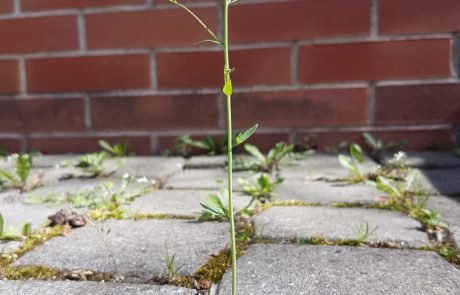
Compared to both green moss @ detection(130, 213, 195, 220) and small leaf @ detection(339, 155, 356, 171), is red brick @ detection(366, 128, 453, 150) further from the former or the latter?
green moss @ detection(130, 213, 195, 220)

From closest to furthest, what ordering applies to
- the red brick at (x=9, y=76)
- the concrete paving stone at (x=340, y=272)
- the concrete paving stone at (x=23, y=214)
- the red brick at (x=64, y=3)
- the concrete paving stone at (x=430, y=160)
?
the concrete paving stone at (x=340, y=272) → the concrete paving stone at (x=23, y=214) → the concrete paving stone at (x=430, y=160) → the red brick at (x=64, y=3) → the red brick at (x=9, y=76)

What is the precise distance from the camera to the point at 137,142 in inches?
92.6

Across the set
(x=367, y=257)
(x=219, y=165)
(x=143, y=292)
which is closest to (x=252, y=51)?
(x=219, y=165)

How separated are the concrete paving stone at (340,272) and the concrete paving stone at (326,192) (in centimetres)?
44

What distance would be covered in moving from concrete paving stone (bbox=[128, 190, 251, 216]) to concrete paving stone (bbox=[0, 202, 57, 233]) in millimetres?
240

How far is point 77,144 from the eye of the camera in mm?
2393

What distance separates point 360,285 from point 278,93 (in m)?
1.44

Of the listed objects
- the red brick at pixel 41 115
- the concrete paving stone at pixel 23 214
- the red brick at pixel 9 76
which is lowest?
the concrete paving stone at pixel 23 214

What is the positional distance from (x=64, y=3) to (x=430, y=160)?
70.5 inches

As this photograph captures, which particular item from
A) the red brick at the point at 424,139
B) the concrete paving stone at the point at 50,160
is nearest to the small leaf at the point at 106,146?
the concrete paving stone at the point at 50,160

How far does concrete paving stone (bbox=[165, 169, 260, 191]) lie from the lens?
5.58 ft

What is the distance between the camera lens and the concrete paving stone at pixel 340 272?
2.83ft

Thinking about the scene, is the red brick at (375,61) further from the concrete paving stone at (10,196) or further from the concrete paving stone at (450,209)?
the concrete paving stone at (10,196)

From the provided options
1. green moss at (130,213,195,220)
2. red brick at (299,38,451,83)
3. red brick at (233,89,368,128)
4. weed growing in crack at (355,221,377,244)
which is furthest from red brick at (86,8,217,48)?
weed growing in crack at (355,221,377,244)
